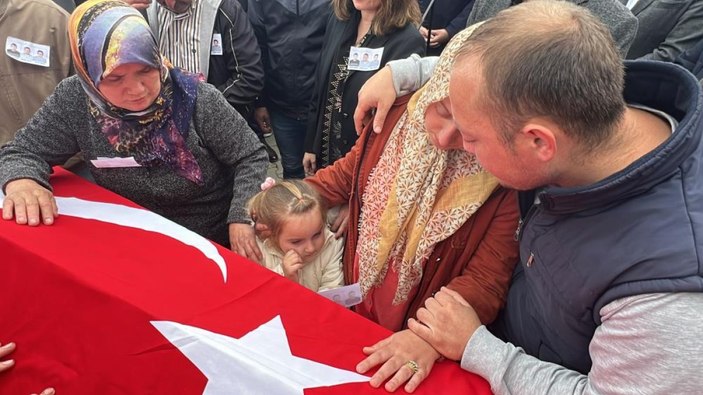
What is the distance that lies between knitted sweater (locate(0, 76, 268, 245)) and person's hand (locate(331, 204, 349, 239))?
34 centimetres

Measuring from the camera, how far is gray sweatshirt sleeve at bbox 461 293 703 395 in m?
0.78

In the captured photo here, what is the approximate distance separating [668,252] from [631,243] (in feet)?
0.22

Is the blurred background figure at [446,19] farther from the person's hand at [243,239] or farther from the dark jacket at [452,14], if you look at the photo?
the person's hand at [243,239]

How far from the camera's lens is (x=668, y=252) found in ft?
2.70

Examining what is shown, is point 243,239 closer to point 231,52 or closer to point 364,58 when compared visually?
point 364,58

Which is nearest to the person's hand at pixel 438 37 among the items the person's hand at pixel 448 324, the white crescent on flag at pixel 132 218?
the white crescent on flag at pixel 132 218

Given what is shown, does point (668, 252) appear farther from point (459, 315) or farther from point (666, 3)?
point (666, 3)

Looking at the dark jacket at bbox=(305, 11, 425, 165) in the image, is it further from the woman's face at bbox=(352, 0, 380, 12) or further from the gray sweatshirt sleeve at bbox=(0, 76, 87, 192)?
the gray sweatshirt sleeve at bbox=(0, 76, 87, 192)

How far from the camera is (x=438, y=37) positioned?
3461 mm

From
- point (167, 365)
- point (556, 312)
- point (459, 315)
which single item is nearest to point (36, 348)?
point (167, 365)

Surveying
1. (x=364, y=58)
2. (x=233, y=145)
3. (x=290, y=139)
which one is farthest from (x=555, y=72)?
(x=290, y=139)

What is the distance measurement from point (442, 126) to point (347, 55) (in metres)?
1.65

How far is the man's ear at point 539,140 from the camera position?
931mm

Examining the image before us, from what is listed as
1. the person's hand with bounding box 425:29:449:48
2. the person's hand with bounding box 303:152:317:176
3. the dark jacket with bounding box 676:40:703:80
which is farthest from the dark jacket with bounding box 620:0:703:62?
the person's hand with bounding box 303:152:317:176
